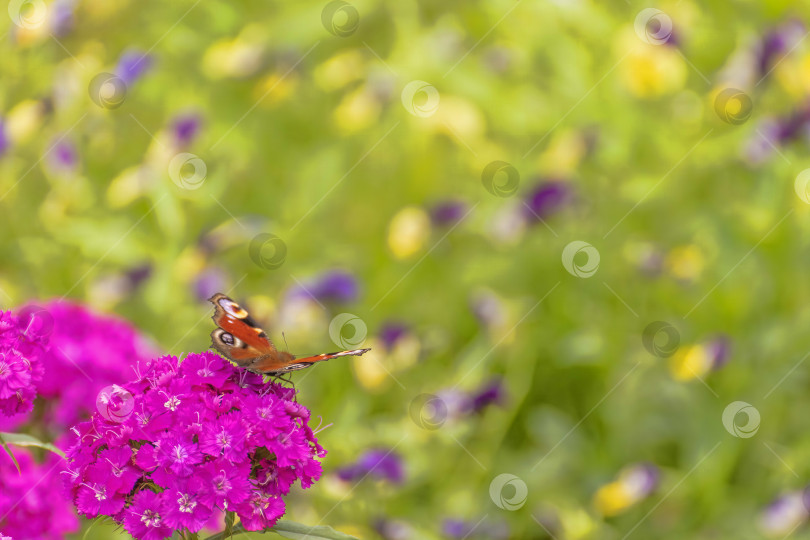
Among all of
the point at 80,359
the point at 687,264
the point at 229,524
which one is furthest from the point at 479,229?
the point at 229,524

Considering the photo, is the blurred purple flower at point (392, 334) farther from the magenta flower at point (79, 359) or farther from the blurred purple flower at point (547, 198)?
the magenta flower at point (79, 359)

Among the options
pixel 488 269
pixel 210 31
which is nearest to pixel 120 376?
pixel 488 269

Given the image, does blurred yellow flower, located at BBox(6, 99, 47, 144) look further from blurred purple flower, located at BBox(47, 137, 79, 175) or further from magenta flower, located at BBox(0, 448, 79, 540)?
magenta flower, located at BBox(0, 448, 79, 540)

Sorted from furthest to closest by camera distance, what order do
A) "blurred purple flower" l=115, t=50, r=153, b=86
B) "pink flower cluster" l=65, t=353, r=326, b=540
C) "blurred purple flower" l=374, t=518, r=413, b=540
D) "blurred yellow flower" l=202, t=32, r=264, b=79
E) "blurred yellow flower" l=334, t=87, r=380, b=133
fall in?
1. "blurred yellow flower" l=202, t=32, r=264, b=79
2. "blurred yellow flower" l=334, t=87, r=380, b=133
3. "blurred purple flower" l=115, t=50, r=153, b=86
4. "blurred purple flower" l=374, t=518, r=413, b=540
5. "pink flower cluster" l=65, t=353, r=326, b=540

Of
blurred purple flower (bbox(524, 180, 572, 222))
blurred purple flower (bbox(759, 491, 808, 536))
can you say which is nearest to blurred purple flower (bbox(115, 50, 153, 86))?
blurred purple flower (bbox(524, 180, 572, 222))

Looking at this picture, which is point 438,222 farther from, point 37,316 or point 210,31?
point 37,316

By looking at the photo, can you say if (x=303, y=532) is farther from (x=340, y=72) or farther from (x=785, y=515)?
(x=340, y=72)
